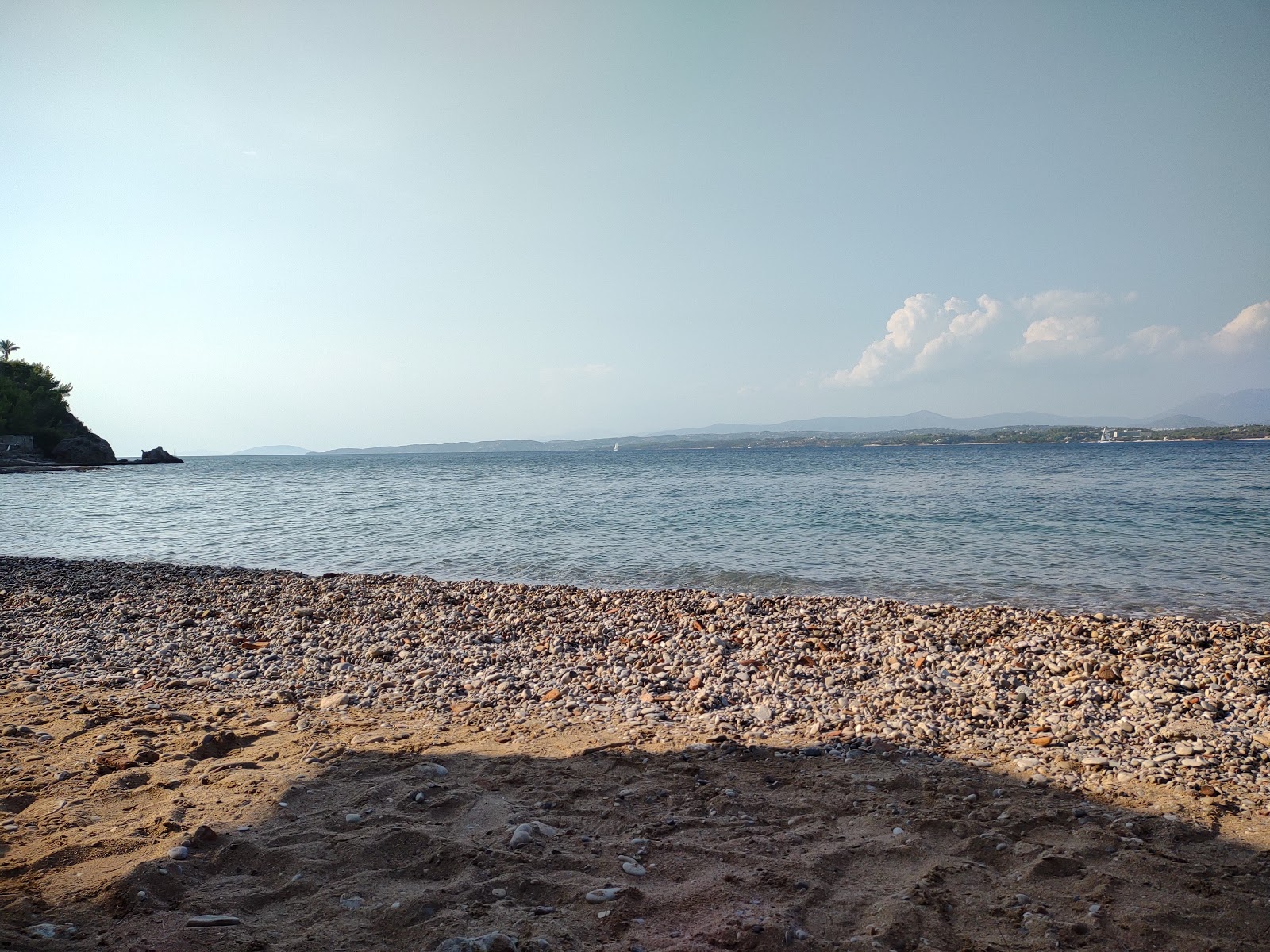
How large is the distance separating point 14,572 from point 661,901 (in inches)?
751

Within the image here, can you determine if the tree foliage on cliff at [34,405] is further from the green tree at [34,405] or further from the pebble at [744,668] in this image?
the pebble at [744,668]

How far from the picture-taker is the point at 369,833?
423 centimetres

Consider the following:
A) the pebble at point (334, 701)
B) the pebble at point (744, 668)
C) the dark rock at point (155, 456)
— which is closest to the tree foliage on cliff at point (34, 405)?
the dark rock at point (155, 456)

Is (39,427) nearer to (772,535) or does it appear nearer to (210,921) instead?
(772,535)

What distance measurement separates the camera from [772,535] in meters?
21.0

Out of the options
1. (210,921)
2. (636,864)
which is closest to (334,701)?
(210,921)

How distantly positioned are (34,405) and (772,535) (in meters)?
99.7

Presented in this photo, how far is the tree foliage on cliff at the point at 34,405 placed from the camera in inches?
2980

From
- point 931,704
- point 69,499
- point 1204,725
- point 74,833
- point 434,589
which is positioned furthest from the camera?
point 69,499

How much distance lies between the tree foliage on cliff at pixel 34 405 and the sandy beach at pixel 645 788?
91.2 meters

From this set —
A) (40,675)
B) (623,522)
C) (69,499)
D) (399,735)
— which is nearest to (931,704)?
(399,735)

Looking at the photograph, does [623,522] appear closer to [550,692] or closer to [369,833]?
[550,692]

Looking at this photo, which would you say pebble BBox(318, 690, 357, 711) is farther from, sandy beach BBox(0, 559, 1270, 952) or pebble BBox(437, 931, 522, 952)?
pebble BBox(437, 931, 522, 952)

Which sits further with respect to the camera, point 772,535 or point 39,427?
point 39,427
